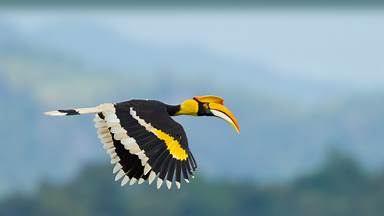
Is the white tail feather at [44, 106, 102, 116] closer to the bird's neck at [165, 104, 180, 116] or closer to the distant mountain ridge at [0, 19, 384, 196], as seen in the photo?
the bird's neck at [165, 104, 180, 116]

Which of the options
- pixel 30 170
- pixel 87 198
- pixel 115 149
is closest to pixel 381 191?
pixel 87 198

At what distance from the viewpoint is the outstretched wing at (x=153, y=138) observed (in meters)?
9.61

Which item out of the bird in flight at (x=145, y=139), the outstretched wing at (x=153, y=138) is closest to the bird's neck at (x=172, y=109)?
the bird in flight at (x=145, y=139)

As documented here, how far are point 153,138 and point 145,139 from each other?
0.18 feet

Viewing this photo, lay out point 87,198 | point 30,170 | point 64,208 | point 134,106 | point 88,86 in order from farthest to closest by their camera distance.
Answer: point 88,86 → point 30,170 → point 87,198 → point 64,208 → point 134,106

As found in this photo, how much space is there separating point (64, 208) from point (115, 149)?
56258mm

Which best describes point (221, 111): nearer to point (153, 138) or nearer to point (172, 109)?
point (172, 109)

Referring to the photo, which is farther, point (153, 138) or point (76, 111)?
point (76, 111)

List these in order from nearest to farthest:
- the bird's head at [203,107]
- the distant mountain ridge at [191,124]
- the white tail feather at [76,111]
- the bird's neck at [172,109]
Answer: the white tail feather at [76,111] → the bird's neck at [172,109] → the bird's head at [203,107] → the distant mountain ridge at [191,124]

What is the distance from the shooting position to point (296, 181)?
82.0m

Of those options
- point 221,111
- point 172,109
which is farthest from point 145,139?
point 221,111

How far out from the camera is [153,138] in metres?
9.67

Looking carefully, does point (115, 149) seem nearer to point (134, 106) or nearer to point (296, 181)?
point (134, 106)

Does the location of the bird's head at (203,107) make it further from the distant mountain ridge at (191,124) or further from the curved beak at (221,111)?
the distant mountain ridge at (191,124)
